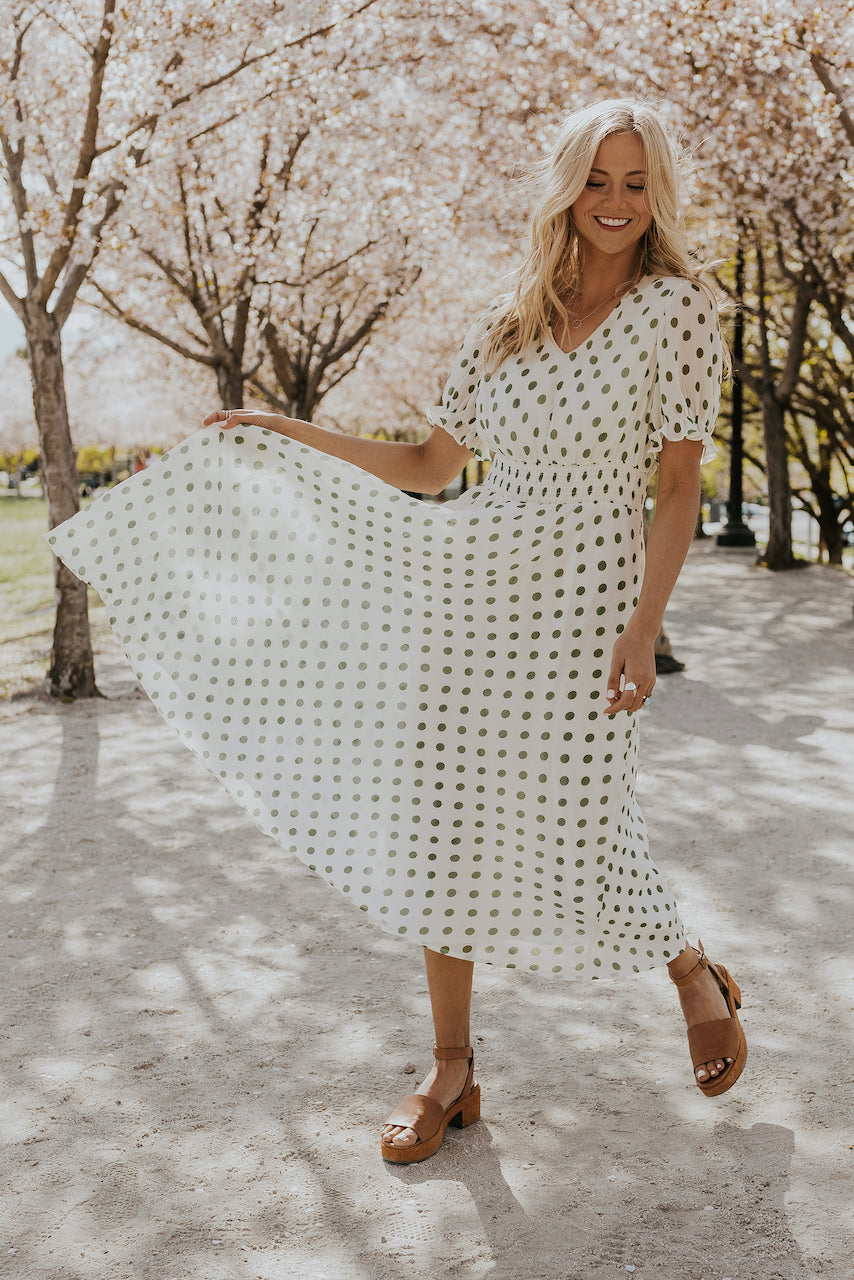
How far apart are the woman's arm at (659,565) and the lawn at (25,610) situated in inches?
157

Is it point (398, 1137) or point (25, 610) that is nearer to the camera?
point (398, 1137)

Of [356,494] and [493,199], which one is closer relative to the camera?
[356,494]

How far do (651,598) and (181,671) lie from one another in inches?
43.3

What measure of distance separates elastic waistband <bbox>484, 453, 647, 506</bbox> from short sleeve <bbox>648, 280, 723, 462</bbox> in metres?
0.14

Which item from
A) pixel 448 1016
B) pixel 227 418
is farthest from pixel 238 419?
pixel 448 1016

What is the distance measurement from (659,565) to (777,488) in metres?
15.8

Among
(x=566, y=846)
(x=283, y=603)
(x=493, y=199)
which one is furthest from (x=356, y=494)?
(x=493, y=199)

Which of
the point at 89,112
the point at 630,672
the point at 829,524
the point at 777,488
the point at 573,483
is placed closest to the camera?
the point at 630,672

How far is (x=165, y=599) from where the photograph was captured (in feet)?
9.58

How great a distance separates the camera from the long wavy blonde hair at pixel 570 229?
2.50 metres

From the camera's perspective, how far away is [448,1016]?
9.18ft

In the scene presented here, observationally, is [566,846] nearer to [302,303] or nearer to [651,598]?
[651,598]

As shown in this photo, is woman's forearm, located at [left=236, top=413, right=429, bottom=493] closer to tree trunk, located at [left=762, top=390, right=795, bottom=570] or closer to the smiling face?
the smiling face

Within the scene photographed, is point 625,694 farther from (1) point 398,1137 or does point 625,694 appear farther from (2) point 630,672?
(1) point 398,1137
